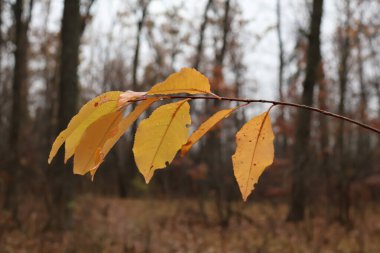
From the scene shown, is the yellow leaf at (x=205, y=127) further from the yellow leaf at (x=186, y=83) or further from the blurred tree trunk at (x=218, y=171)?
the blurred tree trunk at (x=218, y=171)

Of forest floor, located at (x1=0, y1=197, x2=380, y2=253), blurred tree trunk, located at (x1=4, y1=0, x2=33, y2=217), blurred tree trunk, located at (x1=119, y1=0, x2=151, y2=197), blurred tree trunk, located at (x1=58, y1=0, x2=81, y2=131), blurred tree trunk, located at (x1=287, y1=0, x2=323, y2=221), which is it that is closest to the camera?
forest floor, located at (x1=0, y1=197, x2=380, y2=253)

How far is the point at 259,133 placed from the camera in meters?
0.56

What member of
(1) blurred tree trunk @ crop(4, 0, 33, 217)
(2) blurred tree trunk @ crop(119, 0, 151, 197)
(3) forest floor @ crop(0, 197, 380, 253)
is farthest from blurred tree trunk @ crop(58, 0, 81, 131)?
(2) blurred tree trunk @ crop(119, 0, 151, 197)

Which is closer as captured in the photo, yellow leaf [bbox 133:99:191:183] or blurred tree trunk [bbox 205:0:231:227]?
yellow leaf [bbox 133:99:191:183]

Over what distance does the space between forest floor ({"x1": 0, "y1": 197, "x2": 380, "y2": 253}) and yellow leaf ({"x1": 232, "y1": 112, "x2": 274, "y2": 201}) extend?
159 inches

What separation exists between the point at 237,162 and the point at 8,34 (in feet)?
37.5

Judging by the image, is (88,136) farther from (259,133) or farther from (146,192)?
(146,192)

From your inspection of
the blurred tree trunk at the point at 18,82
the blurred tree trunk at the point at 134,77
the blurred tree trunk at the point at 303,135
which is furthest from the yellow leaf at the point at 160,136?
the blurred tree trunk at the point at 134,77

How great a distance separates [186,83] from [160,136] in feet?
0.25

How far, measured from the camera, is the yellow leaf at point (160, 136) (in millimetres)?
528

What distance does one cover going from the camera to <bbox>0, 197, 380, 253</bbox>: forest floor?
489 centimetres

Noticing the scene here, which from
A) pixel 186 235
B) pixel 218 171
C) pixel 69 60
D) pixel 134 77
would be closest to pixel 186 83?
pixel 69 60

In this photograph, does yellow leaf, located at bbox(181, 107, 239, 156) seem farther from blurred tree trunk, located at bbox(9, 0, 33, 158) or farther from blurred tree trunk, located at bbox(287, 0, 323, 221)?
blurred tree trunk, located at bbox(9, 0, 33, 158)

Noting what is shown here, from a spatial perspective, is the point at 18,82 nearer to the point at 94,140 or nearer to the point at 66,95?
the point at 66,95
